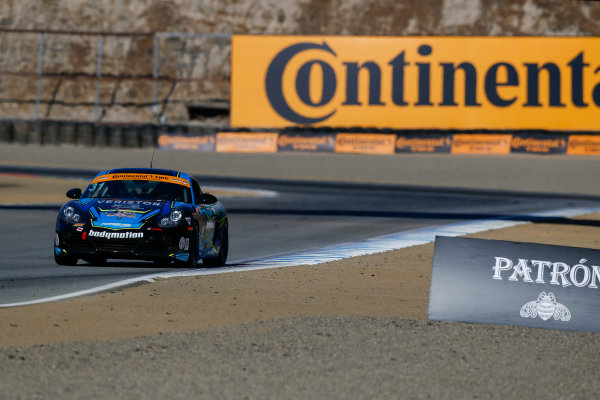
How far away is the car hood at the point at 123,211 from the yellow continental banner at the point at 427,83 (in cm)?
3136

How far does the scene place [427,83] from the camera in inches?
1715

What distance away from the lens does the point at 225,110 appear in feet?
172

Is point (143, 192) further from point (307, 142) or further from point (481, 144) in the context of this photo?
point (481, 144)

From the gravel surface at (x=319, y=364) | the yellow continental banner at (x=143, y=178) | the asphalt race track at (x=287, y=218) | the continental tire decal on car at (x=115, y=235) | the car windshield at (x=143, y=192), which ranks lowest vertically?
the asphalt race track at (x=287, y=218)

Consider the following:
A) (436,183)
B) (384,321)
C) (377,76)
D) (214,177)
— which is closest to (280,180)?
(214,177)

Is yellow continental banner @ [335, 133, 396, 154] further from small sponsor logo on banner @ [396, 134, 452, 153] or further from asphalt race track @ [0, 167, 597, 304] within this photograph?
asphalt race track @ [0, 167, 597, 304]

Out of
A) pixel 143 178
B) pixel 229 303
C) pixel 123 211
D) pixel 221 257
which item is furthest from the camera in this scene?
pixel 221 257

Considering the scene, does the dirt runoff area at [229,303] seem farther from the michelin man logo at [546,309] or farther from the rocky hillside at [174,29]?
the rocky hillside at [174,29]

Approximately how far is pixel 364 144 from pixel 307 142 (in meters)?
2.09

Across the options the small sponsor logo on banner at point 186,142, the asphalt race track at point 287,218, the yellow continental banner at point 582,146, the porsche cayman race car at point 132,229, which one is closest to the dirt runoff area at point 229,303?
the porsche cayman race car at point 132,229

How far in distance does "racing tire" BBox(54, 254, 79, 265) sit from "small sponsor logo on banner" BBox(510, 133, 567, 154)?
29.6 metres

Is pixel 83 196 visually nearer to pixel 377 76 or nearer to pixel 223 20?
pixel 377 76

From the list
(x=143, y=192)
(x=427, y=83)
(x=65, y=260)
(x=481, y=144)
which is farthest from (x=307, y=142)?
(x=65, y=260)

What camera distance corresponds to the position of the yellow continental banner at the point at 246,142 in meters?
41.9
